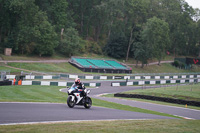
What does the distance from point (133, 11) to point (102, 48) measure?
660 inches

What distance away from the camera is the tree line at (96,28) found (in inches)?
2672

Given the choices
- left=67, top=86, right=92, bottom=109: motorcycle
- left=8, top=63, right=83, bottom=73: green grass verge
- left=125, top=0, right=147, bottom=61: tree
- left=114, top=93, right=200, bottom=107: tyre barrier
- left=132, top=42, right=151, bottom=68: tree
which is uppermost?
left=125, top=0, right=147, bottom=61: tree

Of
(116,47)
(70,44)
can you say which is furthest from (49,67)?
(116,47)

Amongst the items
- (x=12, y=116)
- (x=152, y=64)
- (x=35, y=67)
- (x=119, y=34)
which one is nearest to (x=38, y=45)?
(x=35, y=67)

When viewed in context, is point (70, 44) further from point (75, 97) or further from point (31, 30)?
point (75, 97)

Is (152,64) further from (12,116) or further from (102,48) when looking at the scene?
(12,116)

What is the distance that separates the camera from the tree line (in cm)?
6788

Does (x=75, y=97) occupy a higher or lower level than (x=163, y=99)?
higher

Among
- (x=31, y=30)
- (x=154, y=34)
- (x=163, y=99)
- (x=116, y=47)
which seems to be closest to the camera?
(x=163, y=99)

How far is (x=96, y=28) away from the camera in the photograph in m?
97.8

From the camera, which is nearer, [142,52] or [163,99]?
[163,99]

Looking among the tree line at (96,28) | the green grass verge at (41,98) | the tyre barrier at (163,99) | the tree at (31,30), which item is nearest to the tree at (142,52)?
the tree line at (96,28)

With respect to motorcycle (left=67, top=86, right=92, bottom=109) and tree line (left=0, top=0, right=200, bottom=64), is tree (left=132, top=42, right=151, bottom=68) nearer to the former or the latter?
tree line (left=0, top=0, right=200, bottom=64)

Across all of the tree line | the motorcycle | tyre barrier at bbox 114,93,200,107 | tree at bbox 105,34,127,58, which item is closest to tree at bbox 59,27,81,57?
the tree line
